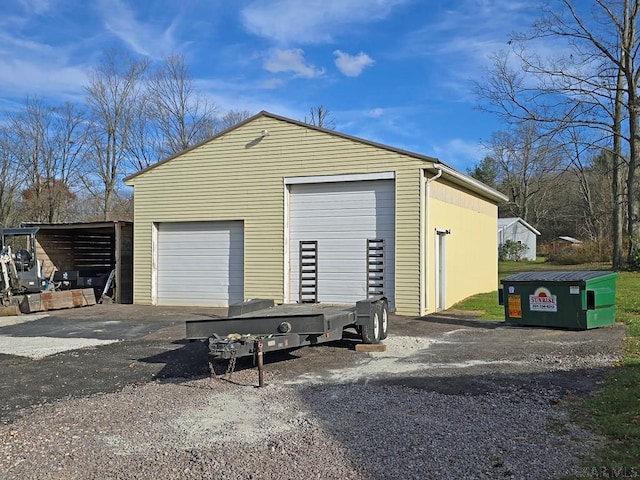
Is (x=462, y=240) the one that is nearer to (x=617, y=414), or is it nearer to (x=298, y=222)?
(x=298, y=222)

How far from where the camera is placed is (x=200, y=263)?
17.6 metres

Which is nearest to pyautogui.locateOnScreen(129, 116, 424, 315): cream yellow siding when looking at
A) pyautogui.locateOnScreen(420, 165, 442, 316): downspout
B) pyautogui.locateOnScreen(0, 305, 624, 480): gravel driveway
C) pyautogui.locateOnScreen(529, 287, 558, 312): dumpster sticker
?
pyautogui.locateOnScreen(420, 165, 442, 316): downspout

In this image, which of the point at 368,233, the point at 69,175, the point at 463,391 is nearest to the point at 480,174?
the point at 69,175

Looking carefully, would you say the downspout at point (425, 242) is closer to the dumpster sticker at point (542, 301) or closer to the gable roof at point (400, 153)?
the gable roof at point (400, 153)

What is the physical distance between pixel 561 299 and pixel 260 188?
862 centimetres

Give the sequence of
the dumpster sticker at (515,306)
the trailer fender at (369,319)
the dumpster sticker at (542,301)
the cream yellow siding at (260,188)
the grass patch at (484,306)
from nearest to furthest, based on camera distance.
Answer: the trailer fender at (369,319), the dumpster sticker at (542,301), the dumpster sticker at (515,306), the grass patch at (484,306), the cream yellow siding at (260,188)

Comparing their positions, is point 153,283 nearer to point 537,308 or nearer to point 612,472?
point 537,308

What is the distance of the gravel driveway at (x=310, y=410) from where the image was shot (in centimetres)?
451

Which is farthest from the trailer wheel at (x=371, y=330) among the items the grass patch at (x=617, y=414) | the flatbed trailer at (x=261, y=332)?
the grass patch at (x=617, y=414)

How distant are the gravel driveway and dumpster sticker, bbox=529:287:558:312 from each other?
624 mm

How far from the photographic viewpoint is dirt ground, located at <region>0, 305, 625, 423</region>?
23.9 feet

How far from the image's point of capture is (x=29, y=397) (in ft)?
23.2

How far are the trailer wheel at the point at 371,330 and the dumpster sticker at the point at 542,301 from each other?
3.74 meters

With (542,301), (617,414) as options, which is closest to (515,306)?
(542,301)
